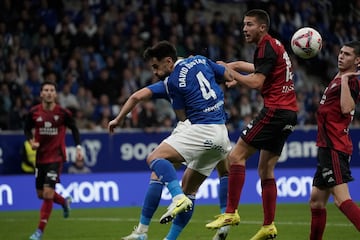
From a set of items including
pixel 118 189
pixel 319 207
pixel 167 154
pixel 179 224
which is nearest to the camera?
pixel 319 207

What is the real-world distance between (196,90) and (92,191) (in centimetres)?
908

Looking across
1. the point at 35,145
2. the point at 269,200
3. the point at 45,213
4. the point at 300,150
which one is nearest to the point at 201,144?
the point at 269,200

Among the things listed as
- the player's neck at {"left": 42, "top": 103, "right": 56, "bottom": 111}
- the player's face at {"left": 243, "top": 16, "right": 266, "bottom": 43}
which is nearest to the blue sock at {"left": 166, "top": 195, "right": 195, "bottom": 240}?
the player's face at {"left": 243, "top": 16, "right": 266, "bottom": 43}

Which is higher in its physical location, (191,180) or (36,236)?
(191,180)

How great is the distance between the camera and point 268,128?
10.3 meters

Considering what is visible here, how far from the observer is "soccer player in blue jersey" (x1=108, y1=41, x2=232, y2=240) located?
991 cm

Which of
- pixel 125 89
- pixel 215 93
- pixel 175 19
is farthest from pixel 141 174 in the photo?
pixel 215 93

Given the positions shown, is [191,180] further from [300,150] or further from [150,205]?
[300,150]

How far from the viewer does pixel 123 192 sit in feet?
61.8

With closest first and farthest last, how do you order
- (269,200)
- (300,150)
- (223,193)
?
(269,200)
(223,193)
(300,150)

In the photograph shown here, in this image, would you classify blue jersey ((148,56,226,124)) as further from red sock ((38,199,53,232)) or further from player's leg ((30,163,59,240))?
Result: player's leg ((30,163,59,240))

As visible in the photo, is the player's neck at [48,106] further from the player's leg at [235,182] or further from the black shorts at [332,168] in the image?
the black shorts at [332,168]

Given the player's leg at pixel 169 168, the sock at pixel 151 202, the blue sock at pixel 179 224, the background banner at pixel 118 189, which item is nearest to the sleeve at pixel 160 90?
the player's leg at pixel 169 168

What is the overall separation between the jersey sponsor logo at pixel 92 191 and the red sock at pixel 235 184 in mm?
8569
